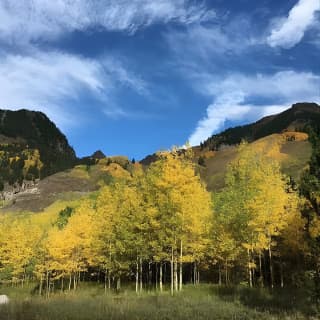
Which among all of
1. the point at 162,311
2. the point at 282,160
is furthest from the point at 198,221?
the point at 282,160

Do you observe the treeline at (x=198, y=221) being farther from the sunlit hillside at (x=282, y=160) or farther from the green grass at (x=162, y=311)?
the sunlit hillside at (x=282, y=160)

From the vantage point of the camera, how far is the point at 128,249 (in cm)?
3725

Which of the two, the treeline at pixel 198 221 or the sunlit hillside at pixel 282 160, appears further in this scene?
the sunlit hillside at pixel 282 160

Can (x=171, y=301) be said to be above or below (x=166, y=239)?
below

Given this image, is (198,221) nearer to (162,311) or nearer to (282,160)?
(162,311)

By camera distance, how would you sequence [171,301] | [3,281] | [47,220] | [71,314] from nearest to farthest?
[71,314], [171,301], [3,281], [47,220]

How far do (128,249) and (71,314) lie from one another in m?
20.1

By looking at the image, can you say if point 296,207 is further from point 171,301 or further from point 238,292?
point 171,301

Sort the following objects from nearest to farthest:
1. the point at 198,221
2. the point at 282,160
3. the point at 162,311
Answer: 1. the point at 162,311
2. the point at 198,221
3. the point at 282,160

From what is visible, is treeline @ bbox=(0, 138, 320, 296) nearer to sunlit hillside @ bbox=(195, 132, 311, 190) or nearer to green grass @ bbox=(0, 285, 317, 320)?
green grass @ bbox=(0, 285, 317, 320)

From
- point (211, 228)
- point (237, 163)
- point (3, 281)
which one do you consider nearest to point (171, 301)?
point (211, 228)

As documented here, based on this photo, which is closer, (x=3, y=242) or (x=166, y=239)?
(x=166, y=239)

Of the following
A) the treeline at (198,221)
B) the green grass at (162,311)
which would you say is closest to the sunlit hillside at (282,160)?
the treeline at (198,221)

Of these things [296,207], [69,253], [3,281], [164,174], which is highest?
[164,174]
